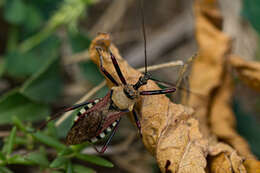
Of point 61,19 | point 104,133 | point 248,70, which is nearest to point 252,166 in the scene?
point 248,70

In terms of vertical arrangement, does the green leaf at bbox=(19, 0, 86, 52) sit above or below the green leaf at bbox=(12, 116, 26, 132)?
above

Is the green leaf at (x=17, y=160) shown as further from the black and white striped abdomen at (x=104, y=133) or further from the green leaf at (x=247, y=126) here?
the green leaf at (x=247, y=126)

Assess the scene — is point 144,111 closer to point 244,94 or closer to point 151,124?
point 151,124

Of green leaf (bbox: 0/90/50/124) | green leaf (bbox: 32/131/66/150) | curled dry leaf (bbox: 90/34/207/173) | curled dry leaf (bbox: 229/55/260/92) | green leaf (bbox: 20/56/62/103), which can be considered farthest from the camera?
green leaf (bbox: 20/56/62/103)

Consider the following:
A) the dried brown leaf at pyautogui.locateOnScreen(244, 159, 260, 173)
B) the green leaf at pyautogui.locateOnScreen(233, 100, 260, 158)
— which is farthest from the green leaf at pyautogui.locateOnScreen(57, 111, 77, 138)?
the green leaf at pyautogui.locateOnScreen(233, 100, 260, 158)

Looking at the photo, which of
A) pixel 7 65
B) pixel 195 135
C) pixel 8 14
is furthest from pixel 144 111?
pixel 8 14

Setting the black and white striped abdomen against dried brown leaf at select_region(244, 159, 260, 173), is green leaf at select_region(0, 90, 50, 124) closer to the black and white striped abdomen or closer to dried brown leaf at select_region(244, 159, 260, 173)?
the black and white striped abdomen

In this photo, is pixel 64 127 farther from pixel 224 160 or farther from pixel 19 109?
pixel 224 160

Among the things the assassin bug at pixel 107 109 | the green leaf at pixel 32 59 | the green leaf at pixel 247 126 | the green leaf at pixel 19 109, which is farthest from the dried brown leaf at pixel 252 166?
the green leaf at pixel 32 59
